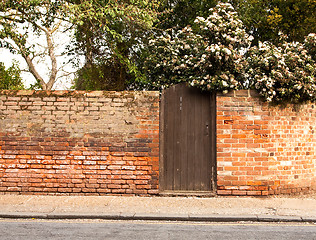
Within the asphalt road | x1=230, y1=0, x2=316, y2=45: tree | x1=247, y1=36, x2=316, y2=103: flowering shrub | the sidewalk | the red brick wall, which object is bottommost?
the asphalt road

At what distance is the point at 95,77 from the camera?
13062 millimetres

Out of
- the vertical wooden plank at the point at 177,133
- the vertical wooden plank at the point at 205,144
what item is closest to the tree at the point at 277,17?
the vertical wooden plank at the point at 205,144

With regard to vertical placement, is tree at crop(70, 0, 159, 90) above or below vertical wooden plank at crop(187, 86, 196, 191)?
above

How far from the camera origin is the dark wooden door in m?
7.96

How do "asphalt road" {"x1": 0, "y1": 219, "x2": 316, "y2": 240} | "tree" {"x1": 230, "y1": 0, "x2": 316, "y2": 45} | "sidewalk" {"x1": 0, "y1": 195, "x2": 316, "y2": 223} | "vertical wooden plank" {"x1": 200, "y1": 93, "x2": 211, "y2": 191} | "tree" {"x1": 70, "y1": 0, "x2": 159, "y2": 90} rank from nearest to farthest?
"asphalt road" {"x1": 0, "y1": 219, "x2": 316, "y2": 240} → "sidewalk" {"x1": 0, "y1": 195, "x2": 316, "y2": 223} → "vertical wooden plank" {"x1": 200, "y1": 93, "x2": 211, "y2": 191} → "tree" {"x1": 70, "y1": 0, "x2": 159, "y2": 90} → "tree" {"x1": 230, "y1": 0, "x2": 316, "y2": 45}

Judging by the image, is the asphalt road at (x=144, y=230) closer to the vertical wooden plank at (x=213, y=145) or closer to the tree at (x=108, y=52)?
the vertical wooden plank at (x=213, y=145)

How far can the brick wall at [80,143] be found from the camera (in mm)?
7906

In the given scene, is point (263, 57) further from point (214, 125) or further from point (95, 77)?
point (95, 77)

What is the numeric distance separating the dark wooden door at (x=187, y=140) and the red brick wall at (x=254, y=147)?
0.79 ft

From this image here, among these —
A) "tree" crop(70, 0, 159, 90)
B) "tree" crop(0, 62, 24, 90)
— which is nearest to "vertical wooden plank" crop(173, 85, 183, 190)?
"tree" crop(70, 0, 159, 90)

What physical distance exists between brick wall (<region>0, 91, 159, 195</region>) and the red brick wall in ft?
5.25

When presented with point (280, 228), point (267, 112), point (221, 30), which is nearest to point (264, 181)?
point (267, 112)

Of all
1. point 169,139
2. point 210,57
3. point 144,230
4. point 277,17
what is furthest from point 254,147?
point 277,17

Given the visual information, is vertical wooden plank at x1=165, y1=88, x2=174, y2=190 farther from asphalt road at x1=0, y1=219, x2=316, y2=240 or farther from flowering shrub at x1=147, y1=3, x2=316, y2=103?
asphalt road at x1=0, y1=219, x2=316, y2=240
